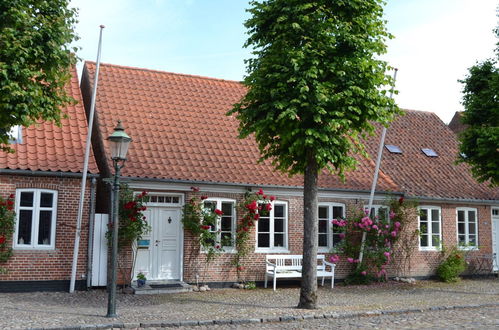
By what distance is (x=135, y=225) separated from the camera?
14.4 metres

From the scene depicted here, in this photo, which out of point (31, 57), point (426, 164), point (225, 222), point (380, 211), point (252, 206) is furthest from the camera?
point (426, 164)

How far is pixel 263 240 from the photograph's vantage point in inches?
644

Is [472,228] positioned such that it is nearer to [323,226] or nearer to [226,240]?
[323,226]

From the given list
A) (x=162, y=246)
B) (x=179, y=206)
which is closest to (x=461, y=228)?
(x=179, y=206)

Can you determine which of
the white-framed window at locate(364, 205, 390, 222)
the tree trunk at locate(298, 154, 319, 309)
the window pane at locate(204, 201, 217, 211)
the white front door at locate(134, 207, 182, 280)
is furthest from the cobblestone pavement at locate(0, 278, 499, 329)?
the white-framed window at locate(364, 205, 390, 222)

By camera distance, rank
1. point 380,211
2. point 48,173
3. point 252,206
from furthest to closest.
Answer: point 380,211
point 252,206
point 48,173

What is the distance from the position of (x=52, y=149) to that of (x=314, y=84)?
7563mm

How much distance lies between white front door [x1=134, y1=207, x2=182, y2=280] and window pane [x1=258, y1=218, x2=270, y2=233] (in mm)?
2425

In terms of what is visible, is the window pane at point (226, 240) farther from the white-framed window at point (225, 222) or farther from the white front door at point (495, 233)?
the white front door at point (495, 233)

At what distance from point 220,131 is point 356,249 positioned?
5.76m

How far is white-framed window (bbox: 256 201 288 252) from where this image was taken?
16.3 m

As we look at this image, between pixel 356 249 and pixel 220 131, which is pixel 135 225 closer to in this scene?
pixel 220 131

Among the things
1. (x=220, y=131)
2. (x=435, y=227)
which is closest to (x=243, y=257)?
(x=220, y=131)

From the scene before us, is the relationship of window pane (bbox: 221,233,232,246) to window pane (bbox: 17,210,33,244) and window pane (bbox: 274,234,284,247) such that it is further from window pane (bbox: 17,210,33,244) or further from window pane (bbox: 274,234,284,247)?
window pane (bbox: 17,210,33,244)
